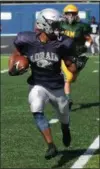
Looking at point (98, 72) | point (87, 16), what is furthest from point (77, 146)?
point (87, 16)

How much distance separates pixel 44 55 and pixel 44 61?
0.07 m

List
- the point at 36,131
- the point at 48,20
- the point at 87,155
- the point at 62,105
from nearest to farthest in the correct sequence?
the point at 48,20 < the point at 62,105 < the point at 87,155 < the point at 36,131

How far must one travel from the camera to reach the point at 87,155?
731 centimetres

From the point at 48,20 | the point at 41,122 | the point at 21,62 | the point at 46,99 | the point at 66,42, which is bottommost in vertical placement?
the point at 41,122

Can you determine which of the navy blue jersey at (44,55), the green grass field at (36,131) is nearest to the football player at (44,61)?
the navy blue jersey at (44,55)

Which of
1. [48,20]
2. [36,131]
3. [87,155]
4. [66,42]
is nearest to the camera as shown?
[48,20]

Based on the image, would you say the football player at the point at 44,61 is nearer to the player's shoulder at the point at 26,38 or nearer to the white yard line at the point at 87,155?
the player's shoulder at the point at 26,38

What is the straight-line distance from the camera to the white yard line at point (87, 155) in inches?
269

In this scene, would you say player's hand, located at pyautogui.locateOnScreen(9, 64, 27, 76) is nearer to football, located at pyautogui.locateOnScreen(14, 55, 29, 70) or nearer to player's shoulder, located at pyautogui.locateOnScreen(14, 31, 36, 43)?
football, located at pyautogui.locateOnScreen(14, 55, 29, 70)

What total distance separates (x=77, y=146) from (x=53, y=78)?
4.24 feet

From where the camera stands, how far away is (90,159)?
707 cm

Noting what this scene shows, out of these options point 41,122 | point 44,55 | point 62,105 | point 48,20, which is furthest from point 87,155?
point 48,20

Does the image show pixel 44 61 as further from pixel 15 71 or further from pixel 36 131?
pixel 36 131

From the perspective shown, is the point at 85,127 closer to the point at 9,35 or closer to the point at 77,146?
→ the point at 77,146
